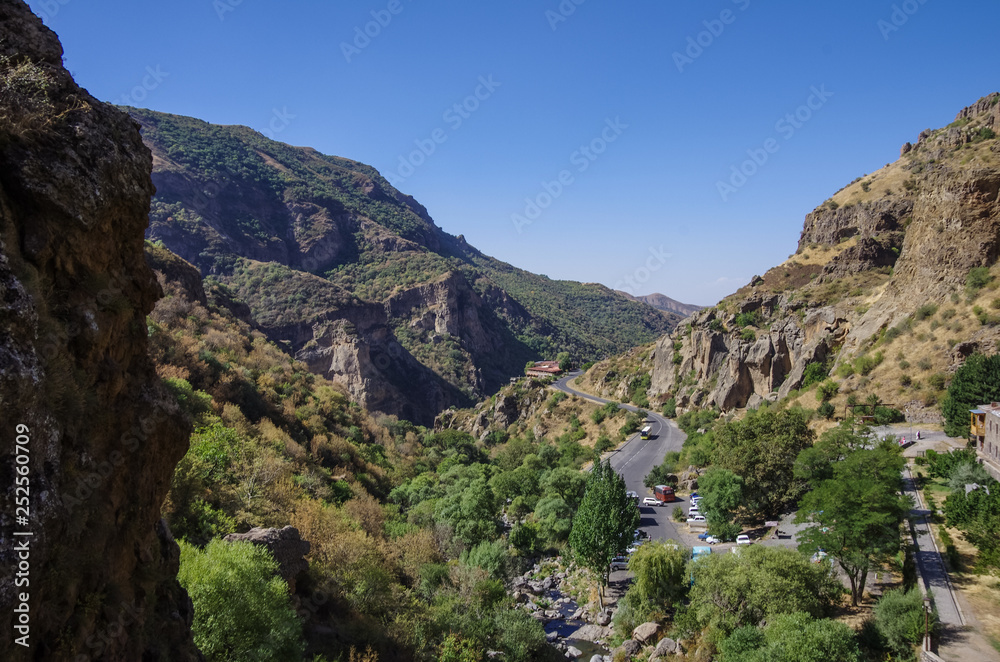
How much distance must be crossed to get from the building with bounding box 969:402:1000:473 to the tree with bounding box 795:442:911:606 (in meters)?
8.23

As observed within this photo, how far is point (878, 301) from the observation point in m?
46.7

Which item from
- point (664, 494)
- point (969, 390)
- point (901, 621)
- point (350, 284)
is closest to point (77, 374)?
point (901, 621)

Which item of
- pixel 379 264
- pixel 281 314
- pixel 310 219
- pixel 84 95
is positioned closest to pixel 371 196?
pixel 310 219

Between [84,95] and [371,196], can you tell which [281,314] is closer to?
[84,95]

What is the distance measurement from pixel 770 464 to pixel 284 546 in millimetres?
27808

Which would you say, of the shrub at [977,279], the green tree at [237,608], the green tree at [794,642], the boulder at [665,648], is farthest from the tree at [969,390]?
the green tree at [237,608]

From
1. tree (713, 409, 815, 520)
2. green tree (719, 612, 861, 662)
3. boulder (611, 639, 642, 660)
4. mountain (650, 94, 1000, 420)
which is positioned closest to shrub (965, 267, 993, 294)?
mountain (650, 94, 1000, 420)

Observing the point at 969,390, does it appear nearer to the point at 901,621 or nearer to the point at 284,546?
the point at 901,621

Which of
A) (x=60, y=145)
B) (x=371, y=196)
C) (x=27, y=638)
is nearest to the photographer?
(x=27, y=638)

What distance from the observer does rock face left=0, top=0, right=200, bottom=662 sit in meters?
5.66

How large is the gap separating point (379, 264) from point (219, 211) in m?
37.9

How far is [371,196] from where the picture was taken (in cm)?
17588

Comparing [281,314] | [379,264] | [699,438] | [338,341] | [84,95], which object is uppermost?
[379,264]

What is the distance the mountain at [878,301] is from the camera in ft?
125
